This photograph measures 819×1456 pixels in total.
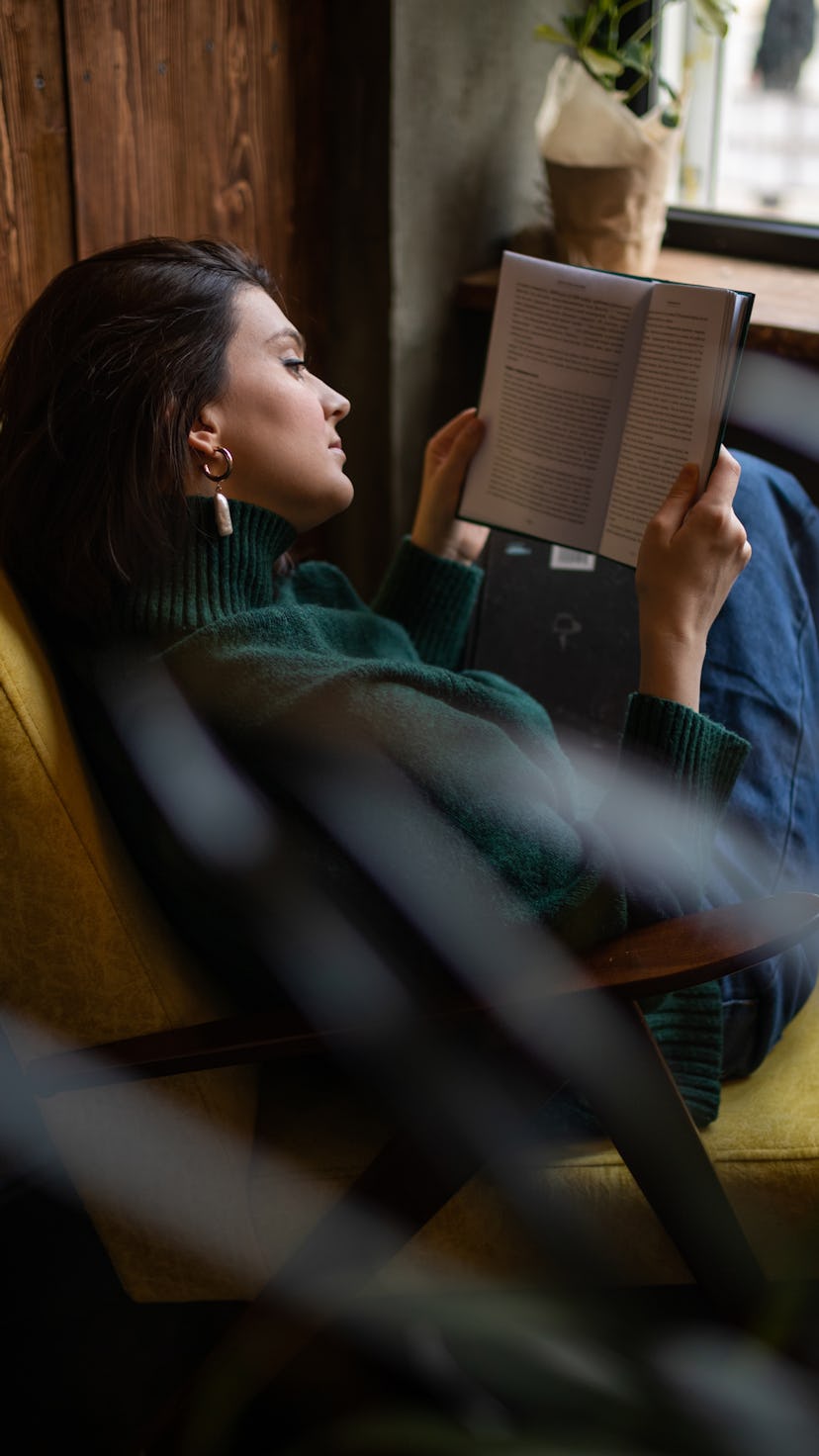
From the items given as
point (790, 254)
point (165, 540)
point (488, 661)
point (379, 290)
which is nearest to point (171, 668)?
point (165, 540)

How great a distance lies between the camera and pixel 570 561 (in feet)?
5.39

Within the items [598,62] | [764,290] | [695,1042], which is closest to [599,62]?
[598,62]

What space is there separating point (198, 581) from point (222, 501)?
0.07m

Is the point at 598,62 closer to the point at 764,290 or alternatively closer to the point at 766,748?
the point at 764,290

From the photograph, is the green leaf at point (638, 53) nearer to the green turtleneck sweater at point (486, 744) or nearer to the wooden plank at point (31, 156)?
the wooden plank at point (31, 156)

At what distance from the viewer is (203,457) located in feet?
3.63

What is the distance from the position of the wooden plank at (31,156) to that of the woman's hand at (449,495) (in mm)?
539

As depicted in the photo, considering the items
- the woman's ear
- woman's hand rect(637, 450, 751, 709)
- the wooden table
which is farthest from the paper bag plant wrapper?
the woman's ear

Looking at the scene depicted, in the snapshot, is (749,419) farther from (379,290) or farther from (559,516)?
(559,516)

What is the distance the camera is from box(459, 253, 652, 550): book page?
4.01 feet

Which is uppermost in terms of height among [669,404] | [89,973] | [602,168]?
[602,168]

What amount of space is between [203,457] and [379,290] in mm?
1012

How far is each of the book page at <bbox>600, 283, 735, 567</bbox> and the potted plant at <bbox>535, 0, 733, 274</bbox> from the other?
32.3 inches

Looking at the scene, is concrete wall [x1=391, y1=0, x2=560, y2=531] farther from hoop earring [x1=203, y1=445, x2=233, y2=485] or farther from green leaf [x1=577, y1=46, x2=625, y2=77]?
hoop earring [x1=203, y1=445, x2=233, y2=485]
